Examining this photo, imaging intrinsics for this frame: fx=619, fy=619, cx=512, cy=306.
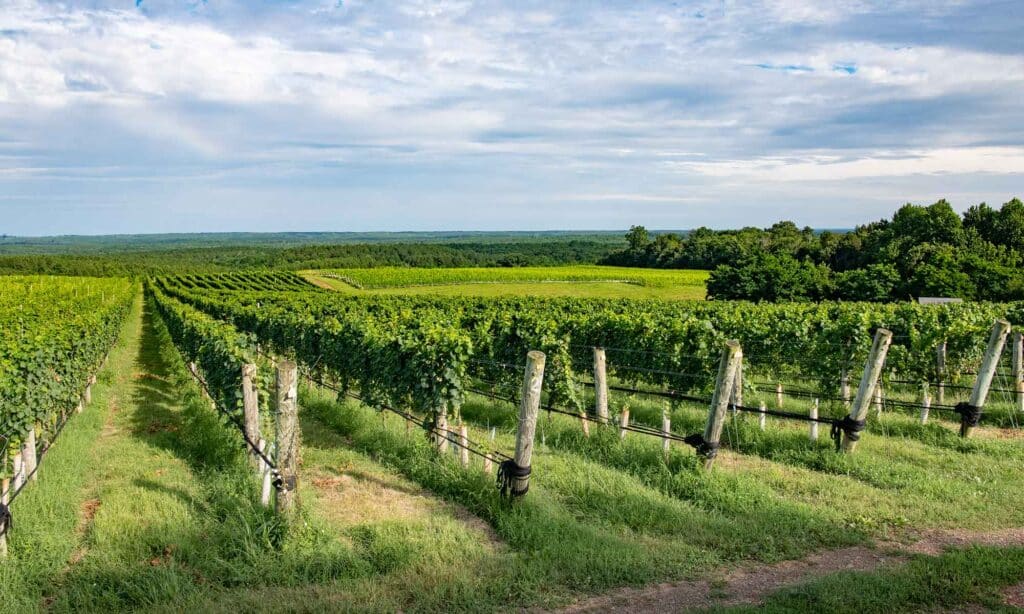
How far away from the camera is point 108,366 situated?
20859 mm

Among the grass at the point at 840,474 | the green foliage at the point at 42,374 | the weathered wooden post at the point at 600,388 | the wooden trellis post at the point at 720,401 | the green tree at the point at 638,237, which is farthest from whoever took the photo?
the green tree at the point at 638,237

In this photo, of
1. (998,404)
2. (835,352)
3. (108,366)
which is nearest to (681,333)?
(835,352)

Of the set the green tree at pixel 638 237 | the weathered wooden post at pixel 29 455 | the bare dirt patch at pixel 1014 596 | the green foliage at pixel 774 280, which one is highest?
the green tree at pixel 638 237

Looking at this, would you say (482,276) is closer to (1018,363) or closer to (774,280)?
(774,280)

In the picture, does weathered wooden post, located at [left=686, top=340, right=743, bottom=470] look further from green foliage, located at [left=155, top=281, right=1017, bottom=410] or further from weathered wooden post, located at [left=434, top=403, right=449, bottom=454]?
weathered wooden post, located at [left=434, top=403, right=449, bottom=454]

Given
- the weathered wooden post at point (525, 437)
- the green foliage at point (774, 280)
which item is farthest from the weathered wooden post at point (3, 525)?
the green foliage at point (774, 280)

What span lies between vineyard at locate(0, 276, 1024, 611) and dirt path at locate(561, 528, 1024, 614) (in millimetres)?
106

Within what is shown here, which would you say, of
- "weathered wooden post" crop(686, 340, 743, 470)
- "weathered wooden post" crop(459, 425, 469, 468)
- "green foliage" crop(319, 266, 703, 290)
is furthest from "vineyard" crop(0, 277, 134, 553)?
"green foliage" crop(319, 266, 703, 290)

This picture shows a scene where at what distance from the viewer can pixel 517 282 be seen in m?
81.0

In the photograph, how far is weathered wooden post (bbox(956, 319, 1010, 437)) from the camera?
29.8 ft

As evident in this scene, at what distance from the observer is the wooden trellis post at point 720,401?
743cm

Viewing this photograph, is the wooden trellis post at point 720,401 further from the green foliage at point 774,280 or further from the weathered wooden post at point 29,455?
the green foliage at point 774,280

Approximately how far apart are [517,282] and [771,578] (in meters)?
76.0

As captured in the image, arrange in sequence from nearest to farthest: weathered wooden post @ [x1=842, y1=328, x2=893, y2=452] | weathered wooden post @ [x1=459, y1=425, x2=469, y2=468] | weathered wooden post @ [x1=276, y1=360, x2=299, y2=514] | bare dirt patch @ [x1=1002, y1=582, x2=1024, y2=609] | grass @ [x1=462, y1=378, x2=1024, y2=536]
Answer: bare dirt patch @ [x1=1002, y1=582, x2=1024, y2=609]
weathered wooden post @ [x1=276, y1=360, x2=299, y2=514]
grass @ [x1=462, y1=378, x2=1024, y2=536]
weathered wooden post @ [x1=459, y1=425, x2=469, y2=468]
weathered wooden post @ [x1=842, y1=328, x2=893, y2=452]
